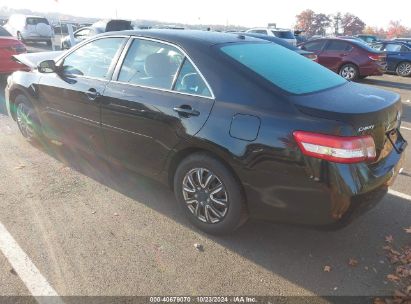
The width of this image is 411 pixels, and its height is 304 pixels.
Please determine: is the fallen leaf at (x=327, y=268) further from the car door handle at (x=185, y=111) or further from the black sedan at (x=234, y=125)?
the car door handle at (x=185, y=111)

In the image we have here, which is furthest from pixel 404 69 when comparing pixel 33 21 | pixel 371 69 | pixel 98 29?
pixel 33 21

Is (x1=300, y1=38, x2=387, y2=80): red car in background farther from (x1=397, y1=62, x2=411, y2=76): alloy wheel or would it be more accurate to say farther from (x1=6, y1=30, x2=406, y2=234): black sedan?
(x1=6, y1=30, x2=406, y2=234): black sedan

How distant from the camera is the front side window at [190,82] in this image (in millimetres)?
3201

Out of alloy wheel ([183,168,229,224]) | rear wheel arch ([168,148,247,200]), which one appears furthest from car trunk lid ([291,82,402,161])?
alloy wheel ([183,168,229,224])

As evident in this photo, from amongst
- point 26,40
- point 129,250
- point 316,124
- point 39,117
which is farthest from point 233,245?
point 26,40

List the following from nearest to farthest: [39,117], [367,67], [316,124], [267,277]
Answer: [316,124], [267,277], [39,117], [367,67]

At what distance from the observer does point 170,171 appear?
3.56 m

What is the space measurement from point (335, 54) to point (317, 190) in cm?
1225

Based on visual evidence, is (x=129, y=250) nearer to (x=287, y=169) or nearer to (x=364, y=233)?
(x=287, y=169)

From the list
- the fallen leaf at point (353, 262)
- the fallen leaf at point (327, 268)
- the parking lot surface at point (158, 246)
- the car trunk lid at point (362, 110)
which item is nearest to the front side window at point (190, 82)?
the car trunk lid at point (362, 110)

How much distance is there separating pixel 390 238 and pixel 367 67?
1096cm

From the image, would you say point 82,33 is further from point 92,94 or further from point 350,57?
point 92,94

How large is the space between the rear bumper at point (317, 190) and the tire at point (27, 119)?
3437 mm

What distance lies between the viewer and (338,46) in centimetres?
1372
